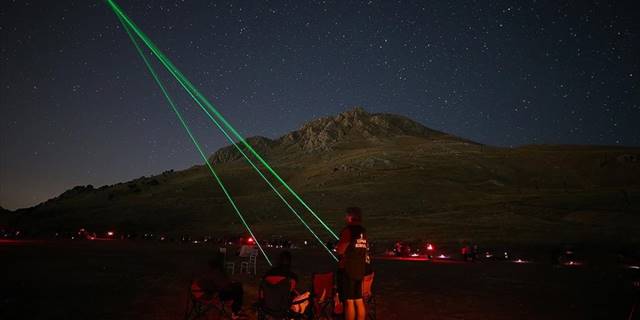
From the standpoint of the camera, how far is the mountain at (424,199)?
208ft

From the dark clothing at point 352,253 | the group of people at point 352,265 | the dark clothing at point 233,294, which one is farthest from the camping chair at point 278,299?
the dark clothing at point 233,294

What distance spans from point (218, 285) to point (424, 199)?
9131cm

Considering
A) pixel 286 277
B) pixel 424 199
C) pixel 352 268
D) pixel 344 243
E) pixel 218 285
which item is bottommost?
pixel 218 285

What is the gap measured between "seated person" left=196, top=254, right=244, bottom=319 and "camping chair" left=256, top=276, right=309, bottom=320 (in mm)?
1150

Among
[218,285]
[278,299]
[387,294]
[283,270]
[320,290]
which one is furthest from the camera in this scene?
[387,294]

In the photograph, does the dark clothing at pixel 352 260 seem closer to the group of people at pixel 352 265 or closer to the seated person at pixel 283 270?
the group of people at pixel 352 265

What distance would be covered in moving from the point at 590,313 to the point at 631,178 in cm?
13261

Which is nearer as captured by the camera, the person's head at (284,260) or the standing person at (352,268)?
the standing person at (352,268)

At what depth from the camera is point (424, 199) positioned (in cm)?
9850

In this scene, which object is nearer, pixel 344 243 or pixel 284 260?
pixel 344 243

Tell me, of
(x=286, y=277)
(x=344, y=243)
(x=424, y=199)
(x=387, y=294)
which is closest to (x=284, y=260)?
(x=286, y=277)

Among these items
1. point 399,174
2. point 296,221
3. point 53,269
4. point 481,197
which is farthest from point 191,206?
point 53,269

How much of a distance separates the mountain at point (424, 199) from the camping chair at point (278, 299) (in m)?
45.6

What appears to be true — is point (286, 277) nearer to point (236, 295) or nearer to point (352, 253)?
point (352, 253)
